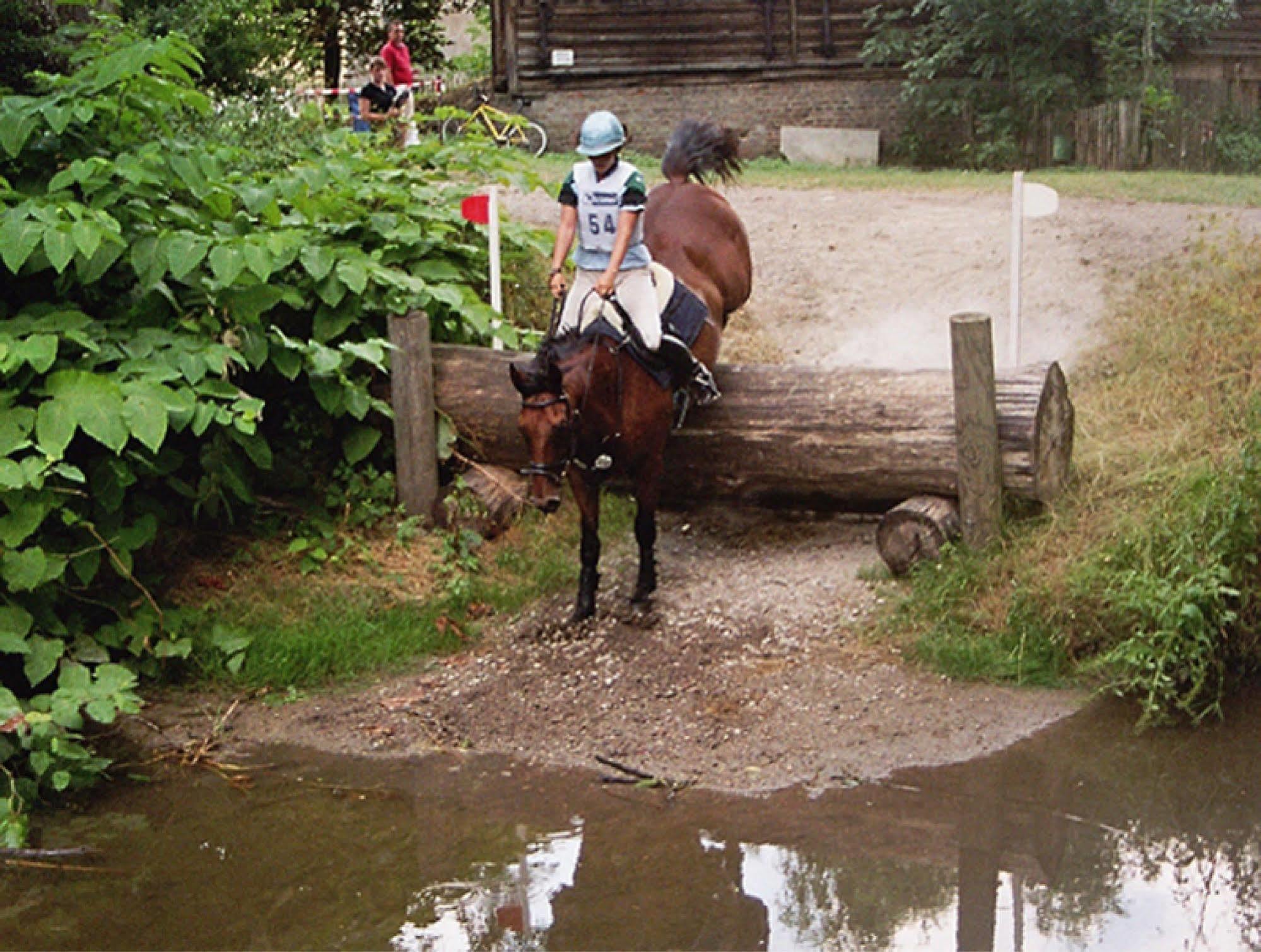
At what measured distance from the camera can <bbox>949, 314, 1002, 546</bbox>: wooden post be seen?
8266mm

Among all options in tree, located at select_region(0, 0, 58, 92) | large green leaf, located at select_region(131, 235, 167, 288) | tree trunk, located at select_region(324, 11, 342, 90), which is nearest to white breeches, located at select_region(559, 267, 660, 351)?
large green leaf, located at select_region(131, 235, 167, 288)

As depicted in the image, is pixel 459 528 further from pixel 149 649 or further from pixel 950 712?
pixel 950 712

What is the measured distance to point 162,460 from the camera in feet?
27.0

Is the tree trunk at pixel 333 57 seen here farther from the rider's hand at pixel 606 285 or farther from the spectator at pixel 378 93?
the rider's hand at pixel 606 285

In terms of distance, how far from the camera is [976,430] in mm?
8422

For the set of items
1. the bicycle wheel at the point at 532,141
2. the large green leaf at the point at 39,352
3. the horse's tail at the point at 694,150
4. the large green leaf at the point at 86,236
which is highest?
the bicycle wheel at the point at 532,141

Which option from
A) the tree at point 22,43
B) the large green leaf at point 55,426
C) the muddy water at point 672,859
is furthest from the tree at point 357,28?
the muddy water at point 672,859

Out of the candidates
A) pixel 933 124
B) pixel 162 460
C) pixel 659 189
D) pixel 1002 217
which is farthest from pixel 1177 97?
pixel 162 460

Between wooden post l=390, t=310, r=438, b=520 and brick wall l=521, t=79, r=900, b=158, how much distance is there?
16216mm

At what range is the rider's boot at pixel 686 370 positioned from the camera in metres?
8.55

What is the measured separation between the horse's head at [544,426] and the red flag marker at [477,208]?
8.77 ft

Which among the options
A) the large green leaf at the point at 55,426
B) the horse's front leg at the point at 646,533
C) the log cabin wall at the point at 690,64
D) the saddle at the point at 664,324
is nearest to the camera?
the large green leaf at the point at 55,426

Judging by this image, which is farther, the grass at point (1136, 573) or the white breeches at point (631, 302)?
the white breeches at point (631, 302)

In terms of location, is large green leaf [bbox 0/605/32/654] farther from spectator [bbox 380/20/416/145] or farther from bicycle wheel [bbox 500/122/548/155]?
bicycle wheel [bbox 500/122/548/155]
